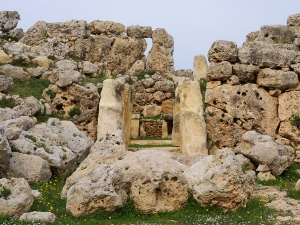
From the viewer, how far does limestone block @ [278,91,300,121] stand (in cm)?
1767

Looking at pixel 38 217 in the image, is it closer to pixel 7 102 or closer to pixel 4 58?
pixel 7 102

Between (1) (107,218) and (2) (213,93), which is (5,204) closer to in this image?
(1) (107,218)

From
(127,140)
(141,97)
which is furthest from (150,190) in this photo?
(141,97)

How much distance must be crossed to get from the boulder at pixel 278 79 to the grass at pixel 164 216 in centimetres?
703

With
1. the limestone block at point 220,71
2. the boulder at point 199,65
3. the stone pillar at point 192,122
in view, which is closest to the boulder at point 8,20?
the boulder at point 199,65

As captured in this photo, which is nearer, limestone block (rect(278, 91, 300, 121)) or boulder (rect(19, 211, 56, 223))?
boulder (rect(19, 211, 56, 223))

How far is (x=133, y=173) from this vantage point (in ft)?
37.2

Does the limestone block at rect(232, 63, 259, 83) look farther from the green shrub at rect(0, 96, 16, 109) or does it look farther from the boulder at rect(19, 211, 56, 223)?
the boulder at rect(19, 211, 56, 223)

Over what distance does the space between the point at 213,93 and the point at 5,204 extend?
9690mm

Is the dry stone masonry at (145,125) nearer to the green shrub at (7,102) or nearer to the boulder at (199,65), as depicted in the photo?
the green shrub at (7,102)

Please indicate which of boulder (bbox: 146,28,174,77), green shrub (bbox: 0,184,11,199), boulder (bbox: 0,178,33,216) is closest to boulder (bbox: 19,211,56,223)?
boulder (bbox: 0,178,33,216)

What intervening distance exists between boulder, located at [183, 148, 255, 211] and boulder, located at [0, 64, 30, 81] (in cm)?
1102

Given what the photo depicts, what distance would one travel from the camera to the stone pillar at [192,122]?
1702 cm

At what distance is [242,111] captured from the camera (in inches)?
695
